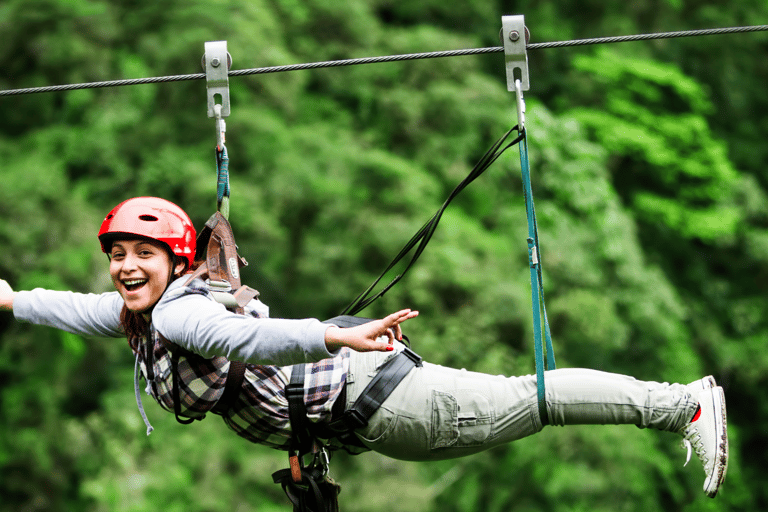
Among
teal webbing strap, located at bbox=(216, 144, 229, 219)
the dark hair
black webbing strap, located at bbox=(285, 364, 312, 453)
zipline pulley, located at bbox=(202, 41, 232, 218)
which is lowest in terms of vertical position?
black webbing strap, located at bbox=(285, 364, 312, 453)

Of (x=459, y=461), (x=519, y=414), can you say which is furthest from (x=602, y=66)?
(x=519, y=414)

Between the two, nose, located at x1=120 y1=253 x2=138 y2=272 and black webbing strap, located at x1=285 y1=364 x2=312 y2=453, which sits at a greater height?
nose, located at x1=120 y1=253 x2=138 y2=272

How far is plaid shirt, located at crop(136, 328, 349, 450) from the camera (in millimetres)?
2711

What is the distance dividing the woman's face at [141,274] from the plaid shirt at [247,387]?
0.37 ft

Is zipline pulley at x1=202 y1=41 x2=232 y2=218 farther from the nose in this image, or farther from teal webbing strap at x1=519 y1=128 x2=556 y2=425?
teal webbing strap at x1=519 y1=128 x2=556 y2=425

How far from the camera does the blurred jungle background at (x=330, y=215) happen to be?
8.58 meters

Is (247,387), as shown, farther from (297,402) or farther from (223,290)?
(223,290)

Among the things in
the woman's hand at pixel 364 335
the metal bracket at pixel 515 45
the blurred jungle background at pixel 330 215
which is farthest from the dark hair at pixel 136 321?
the blurred jungle background at pixel 330 215

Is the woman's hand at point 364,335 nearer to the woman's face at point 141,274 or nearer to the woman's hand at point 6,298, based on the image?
the woman's face at point 141,274

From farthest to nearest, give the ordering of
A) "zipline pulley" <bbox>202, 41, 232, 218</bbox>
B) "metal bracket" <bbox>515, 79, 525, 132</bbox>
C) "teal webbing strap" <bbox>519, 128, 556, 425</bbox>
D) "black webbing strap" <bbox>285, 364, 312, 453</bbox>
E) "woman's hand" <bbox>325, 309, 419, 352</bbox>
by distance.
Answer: "zipline pulley" <bbox>202, 41, 232, 218</bbox>, "metal bracket" <bbox>515, 79, 525, 132</bbox>, "teal webbing strap" <bbox>519, 128, 556, 425</bbox>, "black webbing strap" <bbox>285, 364, 312, 453</bbox>, "woman's hand" <bbox>325, 309, 419, 352</bbox>

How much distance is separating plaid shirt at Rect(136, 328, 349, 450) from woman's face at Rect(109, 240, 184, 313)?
4.4 inches

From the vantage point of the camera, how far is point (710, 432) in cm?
287

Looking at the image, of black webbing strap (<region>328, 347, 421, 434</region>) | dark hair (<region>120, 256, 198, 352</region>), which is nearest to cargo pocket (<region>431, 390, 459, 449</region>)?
black webbing strap (<region>328, 347, 421, 434</region>)

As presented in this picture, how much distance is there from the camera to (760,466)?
39.9ft
